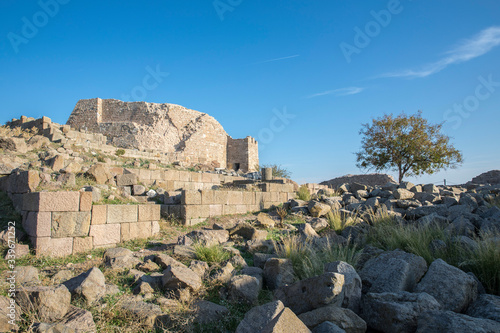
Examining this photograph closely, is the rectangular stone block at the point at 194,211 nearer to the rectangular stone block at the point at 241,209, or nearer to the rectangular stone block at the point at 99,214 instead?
the rectangular stone block at the point at 241,209

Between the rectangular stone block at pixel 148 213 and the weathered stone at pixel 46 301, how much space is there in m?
4.57

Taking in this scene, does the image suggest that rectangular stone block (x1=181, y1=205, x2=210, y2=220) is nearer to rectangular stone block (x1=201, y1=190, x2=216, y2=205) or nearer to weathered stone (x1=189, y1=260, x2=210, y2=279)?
rectangular stone block (x1=201, y1=190, x2=216, y2=205)

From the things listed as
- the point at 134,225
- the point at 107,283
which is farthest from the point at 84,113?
the point at 107,283

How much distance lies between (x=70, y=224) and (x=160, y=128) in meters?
24.1

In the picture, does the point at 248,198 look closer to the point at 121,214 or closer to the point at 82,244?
the point at 121,214

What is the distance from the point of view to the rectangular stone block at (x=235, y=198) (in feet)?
40.7

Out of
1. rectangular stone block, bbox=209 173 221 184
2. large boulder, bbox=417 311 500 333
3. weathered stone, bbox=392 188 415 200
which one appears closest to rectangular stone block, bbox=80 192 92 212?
large boulder, bbox=417 311 500 333

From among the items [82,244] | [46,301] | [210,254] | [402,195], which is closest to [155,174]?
[82,244]

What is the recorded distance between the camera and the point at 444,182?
2283 cm

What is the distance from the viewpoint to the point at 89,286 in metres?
4.66

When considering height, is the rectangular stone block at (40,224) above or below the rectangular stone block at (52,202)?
below

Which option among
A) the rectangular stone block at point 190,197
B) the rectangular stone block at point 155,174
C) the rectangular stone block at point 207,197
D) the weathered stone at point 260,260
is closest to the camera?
the weathered stone at point 260,260

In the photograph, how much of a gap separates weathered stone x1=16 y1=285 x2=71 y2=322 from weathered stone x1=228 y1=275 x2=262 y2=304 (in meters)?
2.25

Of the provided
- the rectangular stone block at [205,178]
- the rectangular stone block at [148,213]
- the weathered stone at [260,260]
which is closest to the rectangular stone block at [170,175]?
the rectangular stone block at [205,178]
